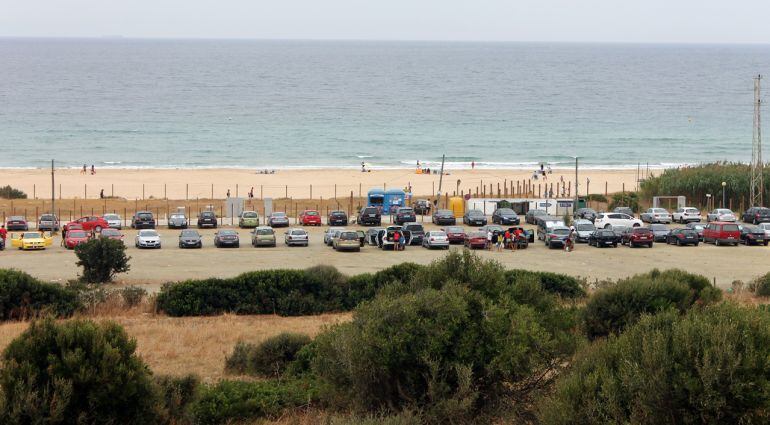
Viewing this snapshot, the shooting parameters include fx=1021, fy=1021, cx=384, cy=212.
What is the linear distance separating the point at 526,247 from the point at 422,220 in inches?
431

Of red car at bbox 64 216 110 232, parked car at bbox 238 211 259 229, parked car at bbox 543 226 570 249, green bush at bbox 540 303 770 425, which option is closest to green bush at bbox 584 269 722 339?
green bush at bbox 540 303 770 425

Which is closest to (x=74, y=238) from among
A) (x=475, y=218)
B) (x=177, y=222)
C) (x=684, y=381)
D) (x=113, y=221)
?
(x=113, y=221)

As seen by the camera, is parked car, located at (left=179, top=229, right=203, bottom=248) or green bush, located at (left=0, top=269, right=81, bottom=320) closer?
green bush, located at (left=0, top=269, right=81, bottom=320)

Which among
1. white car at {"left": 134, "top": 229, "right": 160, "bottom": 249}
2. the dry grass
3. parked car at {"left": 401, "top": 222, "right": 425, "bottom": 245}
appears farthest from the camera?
parked car at {"left": 401, "top": 222, "right": 425, "bottom": 245}

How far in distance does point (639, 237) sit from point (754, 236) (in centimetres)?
537

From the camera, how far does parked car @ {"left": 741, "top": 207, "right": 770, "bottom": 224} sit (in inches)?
2050

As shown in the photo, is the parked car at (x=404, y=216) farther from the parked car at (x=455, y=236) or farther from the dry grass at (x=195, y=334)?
the dry grass at (x=195, y=334)

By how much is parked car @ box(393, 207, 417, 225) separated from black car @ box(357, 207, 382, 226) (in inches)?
37.1

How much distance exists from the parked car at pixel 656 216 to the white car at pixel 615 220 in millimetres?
2262

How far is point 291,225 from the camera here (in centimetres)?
5353

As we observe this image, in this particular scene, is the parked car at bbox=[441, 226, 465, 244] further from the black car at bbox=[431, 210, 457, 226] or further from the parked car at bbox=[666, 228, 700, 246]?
the parked car at bbox=[666, 228, 700, 246]

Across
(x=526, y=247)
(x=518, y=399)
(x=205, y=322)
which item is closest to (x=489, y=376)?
(x=518, y=399)

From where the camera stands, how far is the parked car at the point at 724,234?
45.4m

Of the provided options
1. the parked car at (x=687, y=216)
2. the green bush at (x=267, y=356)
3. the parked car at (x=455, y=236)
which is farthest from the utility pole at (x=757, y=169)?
Result: the green bush at (x=267, y=356)
